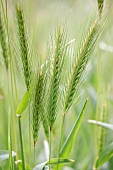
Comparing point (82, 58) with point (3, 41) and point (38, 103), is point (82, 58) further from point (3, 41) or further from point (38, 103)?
point (3, 41)

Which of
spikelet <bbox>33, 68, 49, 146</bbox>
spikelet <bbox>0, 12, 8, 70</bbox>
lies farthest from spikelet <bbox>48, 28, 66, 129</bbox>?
spikelet <bbox>0, 12, 8, 70</bbox>

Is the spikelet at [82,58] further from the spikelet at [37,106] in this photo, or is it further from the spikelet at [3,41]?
the spikelet at [3,41]

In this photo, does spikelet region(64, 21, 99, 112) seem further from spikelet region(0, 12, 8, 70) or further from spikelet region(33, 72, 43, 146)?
spikelet region(0, 12, 8, 70)

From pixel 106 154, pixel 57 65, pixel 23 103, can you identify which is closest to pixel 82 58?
pixel 57 65

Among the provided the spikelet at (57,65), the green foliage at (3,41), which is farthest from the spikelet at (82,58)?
the green foliage at (3,41)

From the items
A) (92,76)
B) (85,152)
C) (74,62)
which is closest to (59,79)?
(74,62)

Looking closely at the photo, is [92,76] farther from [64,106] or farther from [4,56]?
[64,106]

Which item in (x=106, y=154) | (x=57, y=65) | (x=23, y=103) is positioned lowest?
(x=106, y=154)

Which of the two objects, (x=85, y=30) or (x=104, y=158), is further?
(x=104, y=158)
